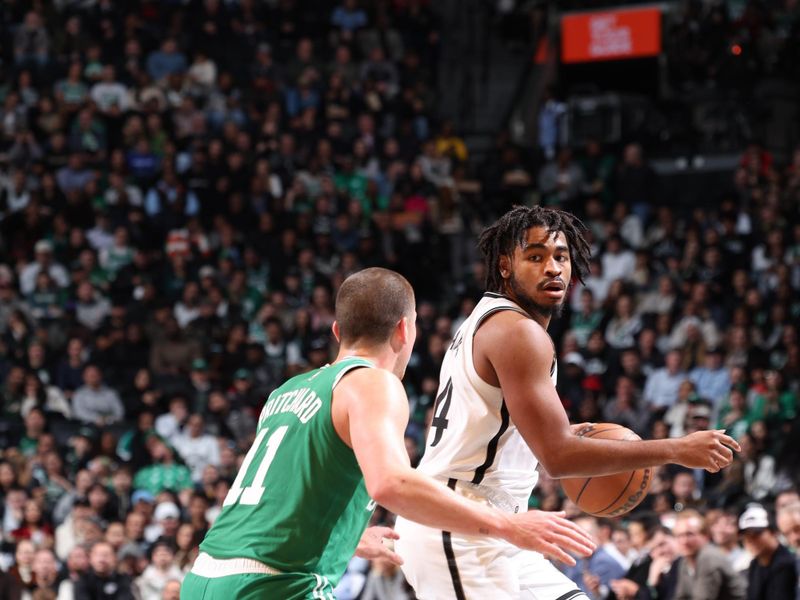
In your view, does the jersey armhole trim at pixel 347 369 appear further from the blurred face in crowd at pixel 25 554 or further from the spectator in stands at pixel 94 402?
the spectator in stands at pixel 94 402

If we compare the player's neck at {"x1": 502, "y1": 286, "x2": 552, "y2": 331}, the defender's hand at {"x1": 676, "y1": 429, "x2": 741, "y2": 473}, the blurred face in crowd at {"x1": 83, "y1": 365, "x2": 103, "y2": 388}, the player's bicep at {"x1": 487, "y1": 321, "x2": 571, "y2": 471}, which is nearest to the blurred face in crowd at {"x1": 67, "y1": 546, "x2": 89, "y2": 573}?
the blurred face in crowd at {"x1": 83, "y1": 365, "x2": 103, "y2": 388}

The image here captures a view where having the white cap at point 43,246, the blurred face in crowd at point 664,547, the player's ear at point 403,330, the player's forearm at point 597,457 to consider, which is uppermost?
the player's ear at point 403,330

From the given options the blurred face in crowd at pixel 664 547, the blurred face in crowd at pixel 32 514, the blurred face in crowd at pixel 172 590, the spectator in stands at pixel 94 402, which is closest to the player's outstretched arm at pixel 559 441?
the blurred face in crowd at pixel 664 547

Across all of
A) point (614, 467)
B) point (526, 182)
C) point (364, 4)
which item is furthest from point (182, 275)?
point (614, 467)

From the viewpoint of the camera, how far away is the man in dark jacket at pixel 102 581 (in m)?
11.4

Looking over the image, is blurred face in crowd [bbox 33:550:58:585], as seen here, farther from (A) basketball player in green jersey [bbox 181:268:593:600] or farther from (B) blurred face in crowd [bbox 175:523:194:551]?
(A) basketball player in green jersey [bbox 181:268:593:600]

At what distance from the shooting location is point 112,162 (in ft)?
56.3

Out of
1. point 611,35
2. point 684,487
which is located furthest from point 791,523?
point 611,35

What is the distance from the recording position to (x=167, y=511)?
12477 mm

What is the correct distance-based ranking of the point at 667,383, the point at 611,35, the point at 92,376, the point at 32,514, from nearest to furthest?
the point at 32,514, the point at 667,383, the point at 92,376, the point at 611,35

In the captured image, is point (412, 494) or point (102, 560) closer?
point (412, 494)

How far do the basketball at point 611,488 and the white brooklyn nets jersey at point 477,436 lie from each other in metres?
0.32

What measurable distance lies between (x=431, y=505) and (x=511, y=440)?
141 cm

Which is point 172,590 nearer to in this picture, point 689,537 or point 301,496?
point 689,537
